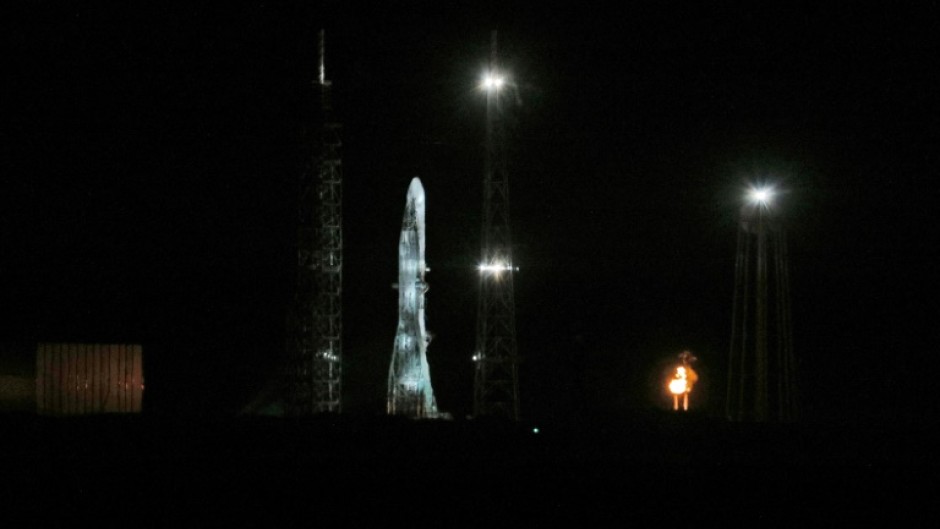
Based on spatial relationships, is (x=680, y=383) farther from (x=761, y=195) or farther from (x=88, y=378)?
(x=88, y=378)

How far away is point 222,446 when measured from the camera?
24.8 m

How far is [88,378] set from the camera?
3706 cm

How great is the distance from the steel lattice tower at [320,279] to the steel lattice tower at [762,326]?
14.3 meters

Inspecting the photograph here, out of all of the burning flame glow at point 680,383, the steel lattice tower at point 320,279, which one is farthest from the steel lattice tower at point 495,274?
the steel lattice tower at point 320,279

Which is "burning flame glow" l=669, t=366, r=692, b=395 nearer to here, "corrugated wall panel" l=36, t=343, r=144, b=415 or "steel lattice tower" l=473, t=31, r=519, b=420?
"steel lattice tower" l=473, t=31, r=519, b=420

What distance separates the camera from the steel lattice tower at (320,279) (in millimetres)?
39000

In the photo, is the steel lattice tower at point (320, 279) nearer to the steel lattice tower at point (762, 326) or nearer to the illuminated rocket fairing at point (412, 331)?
the illuminated rocket fairing at point (412, 331)

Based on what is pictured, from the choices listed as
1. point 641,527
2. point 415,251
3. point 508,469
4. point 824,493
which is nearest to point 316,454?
point 508,469

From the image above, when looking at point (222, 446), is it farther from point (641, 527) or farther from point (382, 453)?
point (641, 527)

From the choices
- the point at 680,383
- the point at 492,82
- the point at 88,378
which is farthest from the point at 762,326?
the point at 88,378

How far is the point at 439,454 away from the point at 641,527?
7.74 m

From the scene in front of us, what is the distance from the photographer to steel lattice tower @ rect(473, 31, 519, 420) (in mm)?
Result: 35125

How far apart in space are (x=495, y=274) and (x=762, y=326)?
8.94 metres

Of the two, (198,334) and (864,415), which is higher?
(198,334)
